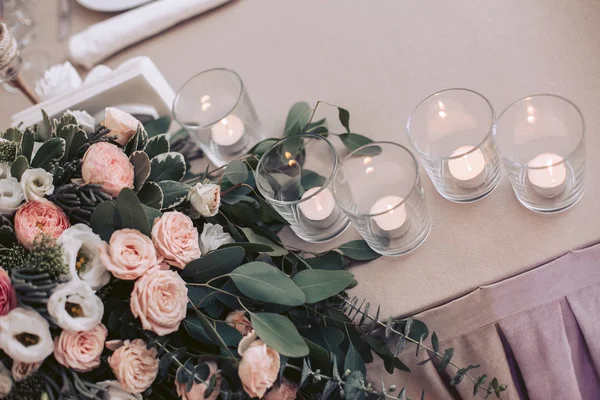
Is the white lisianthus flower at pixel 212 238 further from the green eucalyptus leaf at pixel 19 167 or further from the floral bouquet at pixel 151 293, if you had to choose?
the green eucalyptus leaf at pixel 19 167

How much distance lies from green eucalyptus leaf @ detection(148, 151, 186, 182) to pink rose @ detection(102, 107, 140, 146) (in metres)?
0.05

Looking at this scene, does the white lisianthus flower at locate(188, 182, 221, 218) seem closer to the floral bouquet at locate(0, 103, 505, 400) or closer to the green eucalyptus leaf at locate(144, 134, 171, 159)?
the floral bouquet at locate(0, 103, 505, 400)

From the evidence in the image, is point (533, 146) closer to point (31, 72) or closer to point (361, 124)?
point (361, 124)

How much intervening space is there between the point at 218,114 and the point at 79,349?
51 centimetres

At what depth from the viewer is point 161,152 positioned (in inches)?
31.6

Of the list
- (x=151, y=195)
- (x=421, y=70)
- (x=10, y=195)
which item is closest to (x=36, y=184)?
(x=10, y=195)

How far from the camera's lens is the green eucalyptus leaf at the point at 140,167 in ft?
2.30

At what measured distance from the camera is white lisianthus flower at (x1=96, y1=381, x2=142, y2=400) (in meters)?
0.59

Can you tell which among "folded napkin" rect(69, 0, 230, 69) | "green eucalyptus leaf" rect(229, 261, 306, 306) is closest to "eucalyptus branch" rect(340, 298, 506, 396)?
"green eucalyptus leaf" rect(229, 261, 306, 306)

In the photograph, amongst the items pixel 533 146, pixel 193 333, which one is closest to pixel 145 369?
pixel 193 333

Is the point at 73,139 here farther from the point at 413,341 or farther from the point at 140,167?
the point at 413,341

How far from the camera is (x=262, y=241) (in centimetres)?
78

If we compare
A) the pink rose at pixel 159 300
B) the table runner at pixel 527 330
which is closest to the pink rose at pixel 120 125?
the pink rose at pixel 159 300

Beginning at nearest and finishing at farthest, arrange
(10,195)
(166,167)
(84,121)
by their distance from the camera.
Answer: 1. (10,195)
2. (166,167)
3. (84,121)
